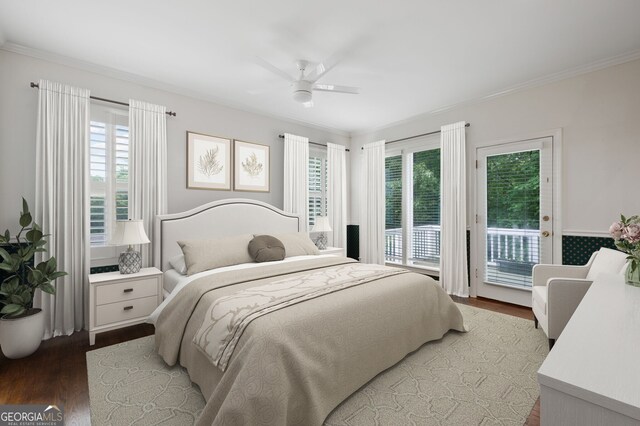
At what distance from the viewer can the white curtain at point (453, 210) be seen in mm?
4160

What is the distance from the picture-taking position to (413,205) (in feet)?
16.4

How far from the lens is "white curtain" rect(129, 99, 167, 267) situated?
3.31 m

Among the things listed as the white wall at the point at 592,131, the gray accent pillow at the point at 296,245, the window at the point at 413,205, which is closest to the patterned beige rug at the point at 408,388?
the white wall at the point at 592,131

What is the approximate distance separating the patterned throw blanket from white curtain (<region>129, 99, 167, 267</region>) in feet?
6.28

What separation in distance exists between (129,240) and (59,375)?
46.2 inches

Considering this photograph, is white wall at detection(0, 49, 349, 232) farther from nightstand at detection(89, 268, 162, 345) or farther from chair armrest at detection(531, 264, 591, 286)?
chair armrest at detection(531, 264, 591, 286)

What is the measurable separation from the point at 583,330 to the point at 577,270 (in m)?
2.39

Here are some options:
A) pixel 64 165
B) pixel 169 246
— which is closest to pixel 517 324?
pixel 169 246

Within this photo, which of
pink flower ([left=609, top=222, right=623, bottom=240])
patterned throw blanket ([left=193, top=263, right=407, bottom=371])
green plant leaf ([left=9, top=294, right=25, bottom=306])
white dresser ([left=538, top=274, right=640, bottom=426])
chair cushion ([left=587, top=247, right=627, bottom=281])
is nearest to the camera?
white dresser ([left=538, top=274, right=640, bottom=426])

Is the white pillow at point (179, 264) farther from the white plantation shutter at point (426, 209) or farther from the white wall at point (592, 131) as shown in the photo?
the white wall at point (592, 131)

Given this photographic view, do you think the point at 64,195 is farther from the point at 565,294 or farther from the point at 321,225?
the point at 565,294

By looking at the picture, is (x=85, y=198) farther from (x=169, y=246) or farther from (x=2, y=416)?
(x=2, y=416)

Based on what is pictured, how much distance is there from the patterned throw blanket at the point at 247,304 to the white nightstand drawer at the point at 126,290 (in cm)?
138

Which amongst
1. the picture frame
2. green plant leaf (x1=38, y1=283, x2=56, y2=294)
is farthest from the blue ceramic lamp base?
the picture frame
